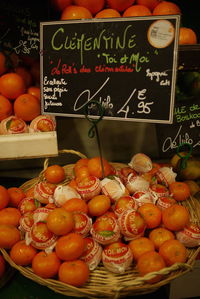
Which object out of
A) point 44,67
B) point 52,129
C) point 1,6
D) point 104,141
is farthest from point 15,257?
point 1,6

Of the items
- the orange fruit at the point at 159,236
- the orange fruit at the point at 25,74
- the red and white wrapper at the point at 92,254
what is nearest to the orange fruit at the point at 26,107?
the orange fruit at the point at 25,74

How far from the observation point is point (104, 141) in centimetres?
150

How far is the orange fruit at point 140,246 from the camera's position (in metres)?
0.89

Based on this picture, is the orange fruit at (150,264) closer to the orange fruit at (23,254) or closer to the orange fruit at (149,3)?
the orange fruit at (23,254)

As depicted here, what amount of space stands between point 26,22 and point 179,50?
1.85 feet

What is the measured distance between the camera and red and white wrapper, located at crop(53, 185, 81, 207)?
996 mm

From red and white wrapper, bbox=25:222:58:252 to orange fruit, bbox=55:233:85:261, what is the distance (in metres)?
0.04

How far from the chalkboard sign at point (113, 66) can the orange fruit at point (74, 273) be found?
467 millimetres

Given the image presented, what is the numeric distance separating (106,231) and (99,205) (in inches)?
3.9

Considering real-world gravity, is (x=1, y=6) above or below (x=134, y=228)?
above

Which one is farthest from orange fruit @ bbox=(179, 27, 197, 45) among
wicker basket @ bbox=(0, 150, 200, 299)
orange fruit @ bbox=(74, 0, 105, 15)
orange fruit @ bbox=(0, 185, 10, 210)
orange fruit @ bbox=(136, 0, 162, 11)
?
orange fruit @ bbox=(0, 185, 10, 210)

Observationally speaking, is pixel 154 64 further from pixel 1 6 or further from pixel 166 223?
pixel 1 6

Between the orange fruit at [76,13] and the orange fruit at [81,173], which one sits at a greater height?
the orange fruit at [76,13]

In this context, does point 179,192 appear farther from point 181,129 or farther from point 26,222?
point 26,222
